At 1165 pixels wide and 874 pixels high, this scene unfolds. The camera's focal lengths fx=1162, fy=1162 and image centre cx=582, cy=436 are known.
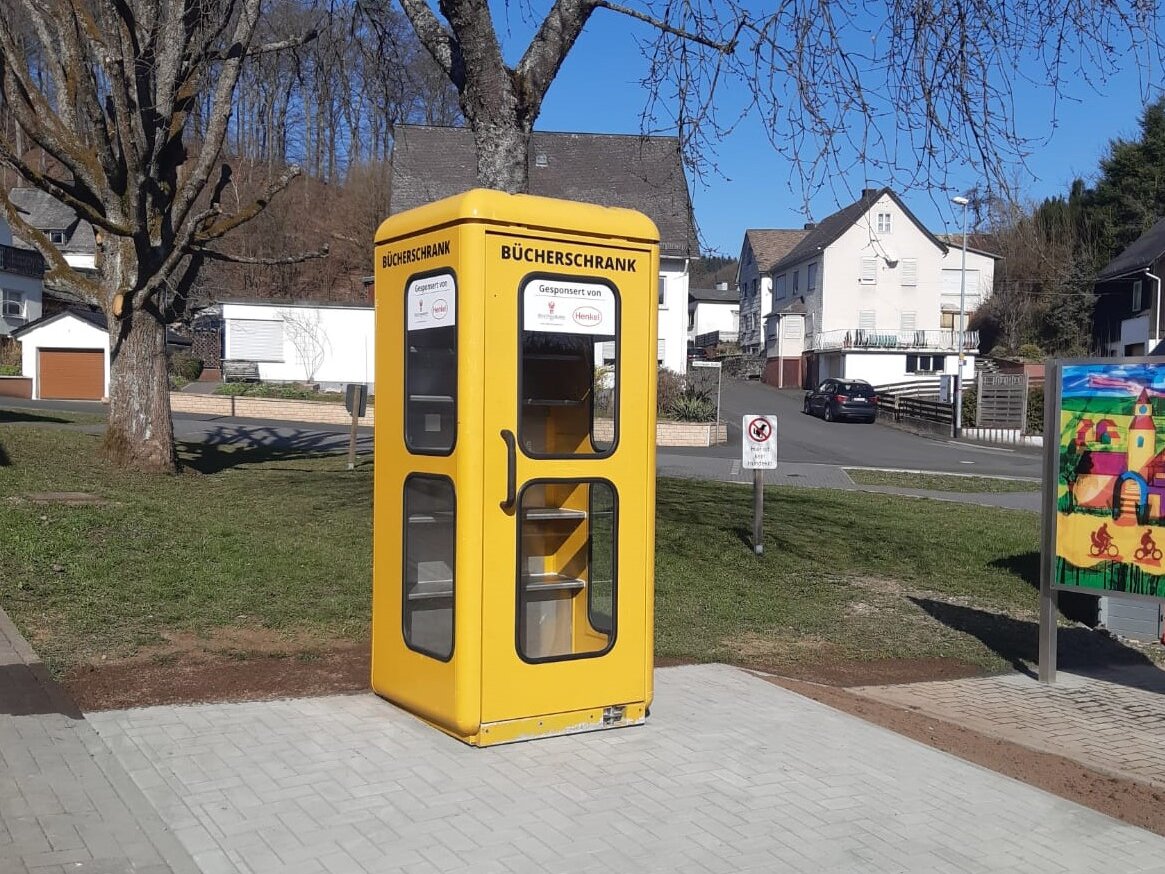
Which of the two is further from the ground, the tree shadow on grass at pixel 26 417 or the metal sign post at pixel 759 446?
the metal sign post at pixel 759 446

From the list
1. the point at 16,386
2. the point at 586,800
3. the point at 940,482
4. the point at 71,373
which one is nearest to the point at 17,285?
the point at 71,373

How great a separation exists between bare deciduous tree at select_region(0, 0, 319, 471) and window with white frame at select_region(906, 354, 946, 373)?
1996 inches

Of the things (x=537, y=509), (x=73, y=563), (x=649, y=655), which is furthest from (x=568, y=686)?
(x=73, y=563)

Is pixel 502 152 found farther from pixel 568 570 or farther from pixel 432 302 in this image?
pixel 568 570

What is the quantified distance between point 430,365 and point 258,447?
1956 centimetres

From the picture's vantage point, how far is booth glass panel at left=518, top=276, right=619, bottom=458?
18.1 ft

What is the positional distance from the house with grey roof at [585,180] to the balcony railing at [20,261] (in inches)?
713

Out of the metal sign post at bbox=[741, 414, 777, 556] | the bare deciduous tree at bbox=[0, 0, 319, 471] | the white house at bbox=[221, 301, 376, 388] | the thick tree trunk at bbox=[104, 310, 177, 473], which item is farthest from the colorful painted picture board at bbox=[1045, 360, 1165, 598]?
the white house at bbox=[221, 301, 376, 388]

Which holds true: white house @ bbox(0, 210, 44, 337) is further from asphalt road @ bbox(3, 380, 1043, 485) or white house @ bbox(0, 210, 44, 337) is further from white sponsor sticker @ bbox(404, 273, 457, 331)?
white sponsor sticker @ bbox(404, 273, 457, 331)

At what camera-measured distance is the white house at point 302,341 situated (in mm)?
42594

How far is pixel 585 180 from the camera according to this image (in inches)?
1864

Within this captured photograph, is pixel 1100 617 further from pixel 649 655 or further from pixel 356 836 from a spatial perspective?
pixel 356 836

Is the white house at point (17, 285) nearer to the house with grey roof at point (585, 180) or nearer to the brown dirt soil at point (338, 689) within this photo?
the house with grey roof at point (585, 180)

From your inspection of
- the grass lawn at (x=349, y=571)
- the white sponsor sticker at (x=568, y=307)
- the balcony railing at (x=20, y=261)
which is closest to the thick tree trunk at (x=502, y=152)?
the white sponsor sticker at (x=568, y=307)
